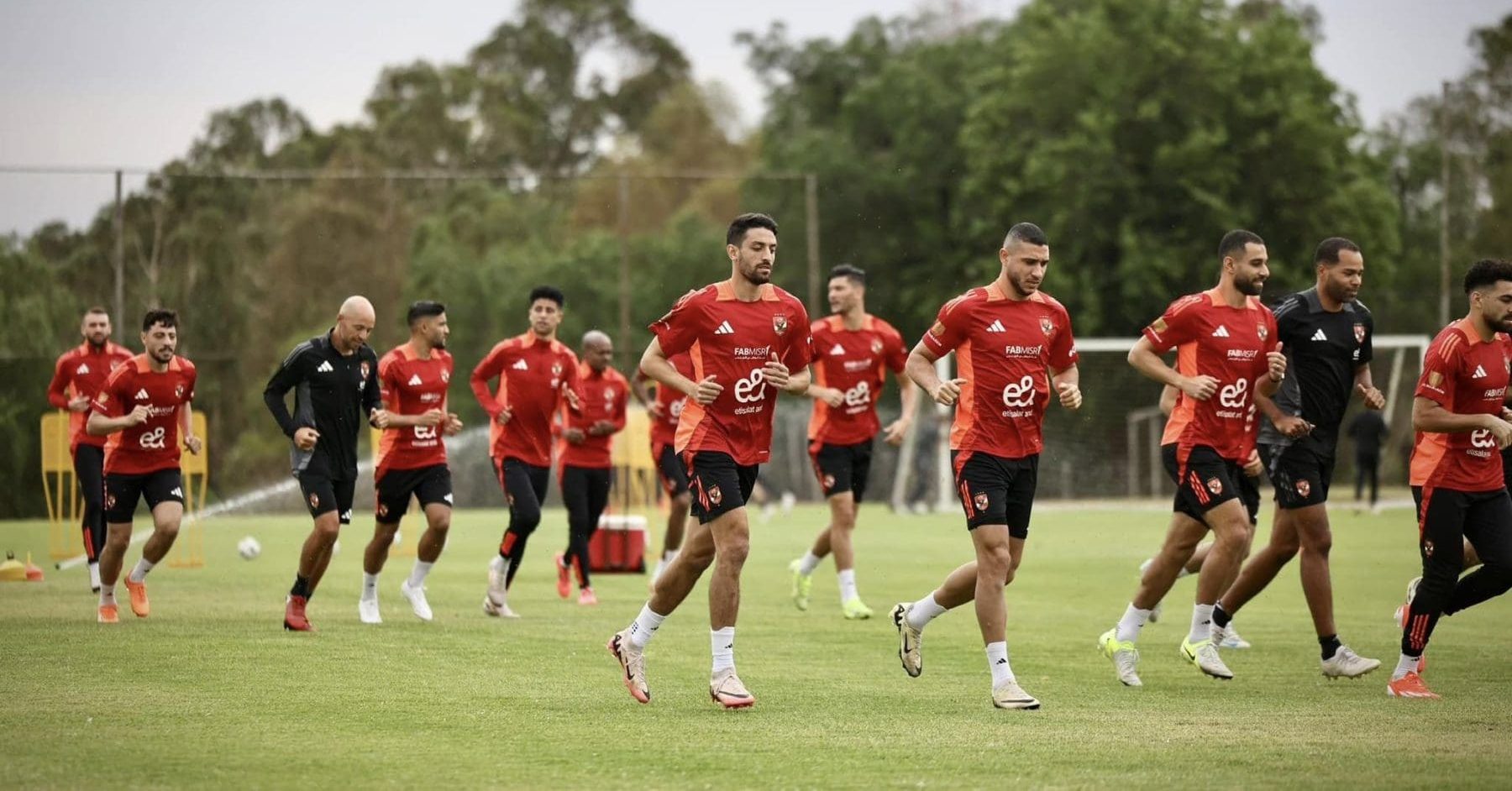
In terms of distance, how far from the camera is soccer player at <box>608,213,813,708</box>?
9648mm

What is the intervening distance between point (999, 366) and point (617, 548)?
34.6ft

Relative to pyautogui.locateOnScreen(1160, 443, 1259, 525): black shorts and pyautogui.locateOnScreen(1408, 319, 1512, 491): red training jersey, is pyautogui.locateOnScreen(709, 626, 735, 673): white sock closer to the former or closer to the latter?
pyautogui.locateOnScreen(1160, 443, 1259, 525): black shorts

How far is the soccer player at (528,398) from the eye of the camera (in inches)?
622

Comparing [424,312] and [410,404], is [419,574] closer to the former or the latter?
[410,404]

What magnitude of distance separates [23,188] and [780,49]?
3044 cm

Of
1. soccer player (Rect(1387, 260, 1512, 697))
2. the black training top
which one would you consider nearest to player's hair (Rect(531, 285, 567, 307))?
the black training top

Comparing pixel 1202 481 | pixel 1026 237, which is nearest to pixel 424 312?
pixel 1026 237

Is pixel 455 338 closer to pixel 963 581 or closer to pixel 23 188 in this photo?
pixel 23 188

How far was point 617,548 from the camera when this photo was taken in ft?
65.5

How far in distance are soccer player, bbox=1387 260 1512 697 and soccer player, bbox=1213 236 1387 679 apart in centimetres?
84

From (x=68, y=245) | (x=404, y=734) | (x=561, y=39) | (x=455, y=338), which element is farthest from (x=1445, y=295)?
(x=561, y=39)

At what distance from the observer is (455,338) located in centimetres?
4231

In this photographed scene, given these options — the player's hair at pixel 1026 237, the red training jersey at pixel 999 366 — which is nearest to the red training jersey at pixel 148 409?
the red training jersey at pixel 999 366

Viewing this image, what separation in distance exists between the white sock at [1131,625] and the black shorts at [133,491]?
24.2ft
